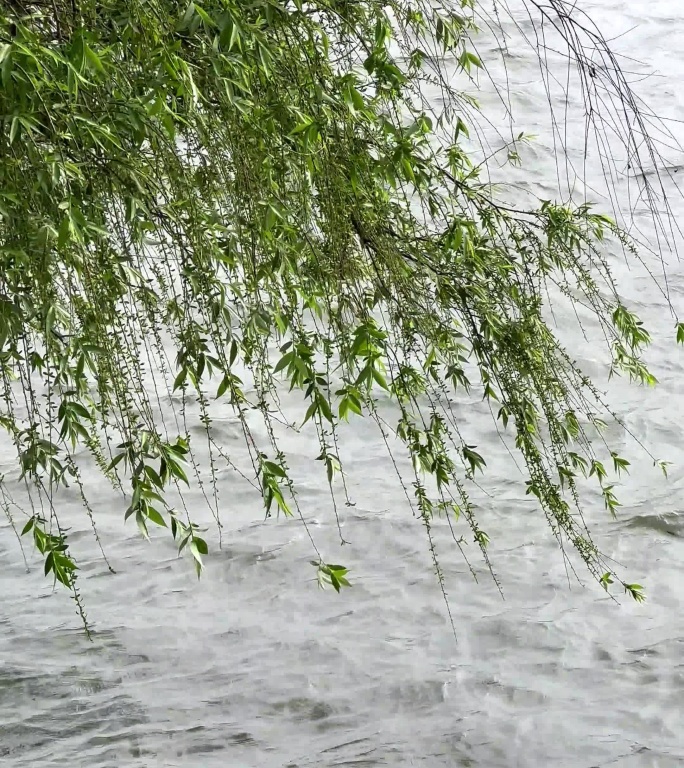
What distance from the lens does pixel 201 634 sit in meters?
2.91

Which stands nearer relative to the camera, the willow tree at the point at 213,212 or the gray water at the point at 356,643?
the willow tree at the point at 213,212

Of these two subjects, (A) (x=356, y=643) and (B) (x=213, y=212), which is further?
(A) (x=356, y=643)

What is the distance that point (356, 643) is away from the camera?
9.40 ft

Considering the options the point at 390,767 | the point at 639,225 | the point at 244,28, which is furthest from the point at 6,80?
the point at 639,225

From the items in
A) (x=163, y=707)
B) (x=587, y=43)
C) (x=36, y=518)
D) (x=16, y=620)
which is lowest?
(x=163, y=707)

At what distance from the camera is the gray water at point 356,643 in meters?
2.60

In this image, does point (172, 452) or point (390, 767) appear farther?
point (390, 767)

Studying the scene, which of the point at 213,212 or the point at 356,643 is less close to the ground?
the point at 213,212

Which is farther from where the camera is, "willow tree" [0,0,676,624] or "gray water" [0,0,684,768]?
"gray water" [0,0,684,768]

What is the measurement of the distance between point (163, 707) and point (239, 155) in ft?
6.28

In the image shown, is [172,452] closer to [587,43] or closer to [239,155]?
[239,155]

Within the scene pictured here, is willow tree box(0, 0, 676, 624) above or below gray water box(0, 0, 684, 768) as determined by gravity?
above

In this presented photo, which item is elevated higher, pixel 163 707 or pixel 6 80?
pixel 6 80

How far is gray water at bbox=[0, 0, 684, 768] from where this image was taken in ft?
8.52
